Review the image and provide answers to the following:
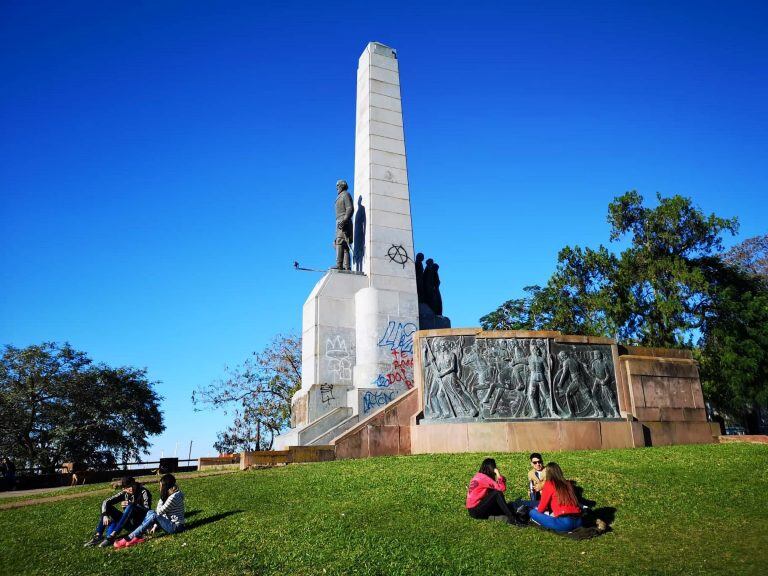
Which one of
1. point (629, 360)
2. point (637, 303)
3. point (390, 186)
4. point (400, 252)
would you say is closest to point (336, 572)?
point (629, 360)

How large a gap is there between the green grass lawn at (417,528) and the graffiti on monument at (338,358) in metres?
6.33

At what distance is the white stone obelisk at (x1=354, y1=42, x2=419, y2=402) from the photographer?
1798cm

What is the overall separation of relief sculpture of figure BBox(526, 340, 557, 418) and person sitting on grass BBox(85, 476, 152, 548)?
8.53m

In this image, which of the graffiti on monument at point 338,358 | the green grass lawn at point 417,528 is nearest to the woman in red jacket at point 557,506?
the green grass lawn at point 417,528

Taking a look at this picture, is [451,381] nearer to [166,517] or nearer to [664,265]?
[166,517]

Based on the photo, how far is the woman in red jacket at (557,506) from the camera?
7.22m

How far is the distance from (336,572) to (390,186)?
1567 cm

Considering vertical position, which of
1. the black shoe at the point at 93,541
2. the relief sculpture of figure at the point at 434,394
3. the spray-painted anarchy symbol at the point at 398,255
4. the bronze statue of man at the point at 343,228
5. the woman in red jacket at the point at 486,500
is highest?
the bronze statue of man at the point at 343,228

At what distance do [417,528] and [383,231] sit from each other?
1323cm

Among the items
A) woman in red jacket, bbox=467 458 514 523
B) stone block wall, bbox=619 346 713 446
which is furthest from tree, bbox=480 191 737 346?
woman in red jacket, bbox=467 458 514 523

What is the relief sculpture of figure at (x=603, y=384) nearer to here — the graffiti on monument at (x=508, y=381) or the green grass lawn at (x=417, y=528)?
the graffiti on monument at (x=508, y=381)

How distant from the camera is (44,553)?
787cm

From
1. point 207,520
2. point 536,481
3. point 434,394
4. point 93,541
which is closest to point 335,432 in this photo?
point 434,394

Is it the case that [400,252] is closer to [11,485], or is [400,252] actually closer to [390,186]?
[390,186]
